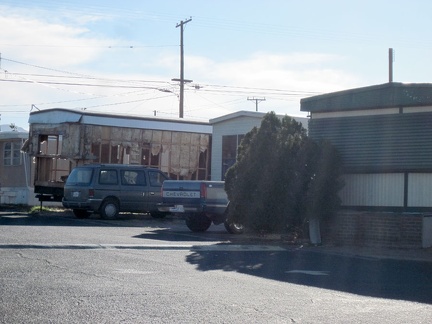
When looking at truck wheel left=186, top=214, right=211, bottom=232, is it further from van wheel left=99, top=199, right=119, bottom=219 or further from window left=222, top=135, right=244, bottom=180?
window left=222, top=135, right=244, bottom=180

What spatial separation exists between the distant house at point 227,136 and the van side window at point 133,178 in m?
5.66

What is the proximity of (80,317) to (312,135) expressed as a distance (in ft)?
40.4

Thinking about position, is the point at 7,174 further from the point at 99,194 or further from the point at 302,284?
the point at 302,284

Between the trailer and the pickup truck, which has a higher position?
the trailer

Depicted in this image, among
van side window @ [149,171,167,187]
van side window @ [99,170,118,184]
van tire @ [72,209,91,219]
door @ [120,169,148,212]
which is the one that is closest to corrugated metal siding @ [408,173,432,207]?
van side window @ [149,171,167,187]

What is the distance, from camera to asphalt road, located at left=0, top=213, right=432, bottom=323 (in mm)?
8734

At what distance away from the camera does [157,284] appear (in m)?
10.7

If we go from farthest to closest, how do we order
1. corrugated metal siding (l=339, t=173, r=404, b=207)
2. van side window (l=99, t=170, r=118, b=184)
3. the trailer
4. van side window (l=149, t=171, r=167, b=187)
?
the trailer
van side window (l=149, t=171, r=167, b=187)
van side window (l=99, t=170, r=118, b=184)
corrugated metal siding (l=339, t=173, r=404, b=207)

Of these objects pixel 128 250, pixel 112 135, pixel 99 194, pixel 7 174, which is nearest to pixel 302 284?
pixel 128 250

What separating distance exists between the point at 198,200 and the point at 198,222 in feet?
3.98

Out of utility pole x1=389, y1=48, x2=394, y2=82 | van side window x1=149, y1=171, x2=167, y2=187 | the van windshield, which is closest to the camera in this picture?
the van windshield

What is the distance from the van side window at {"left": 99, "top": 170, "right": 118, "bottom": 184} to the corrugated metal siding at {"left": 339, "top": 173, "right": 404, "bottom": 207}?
9.70m

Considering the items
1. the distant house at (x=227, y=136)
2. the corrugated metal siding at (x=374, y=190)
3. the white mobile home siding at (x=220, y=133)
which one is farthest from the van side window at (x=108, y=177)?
the corrugated metal siding at (x=374, y=190)

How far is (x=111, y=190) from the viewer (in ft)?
85.0
